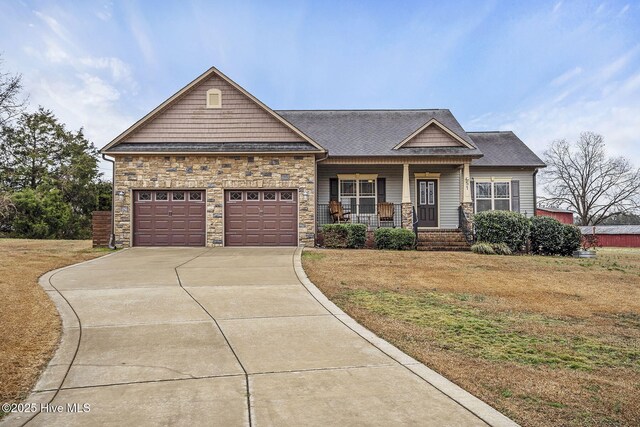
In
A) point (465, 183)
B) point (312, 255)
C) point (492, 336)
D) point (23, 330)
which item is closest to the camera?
point (23, 330)

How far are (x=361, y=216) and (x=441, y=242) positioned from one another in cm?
367

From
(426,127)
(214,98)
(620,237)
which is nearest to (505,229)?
(426,127)

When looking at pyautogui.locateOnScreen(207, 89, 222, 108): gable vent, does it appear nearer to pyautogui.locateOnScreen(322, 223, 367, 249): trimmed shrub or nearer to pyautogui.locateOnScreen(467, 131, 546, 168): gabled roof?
pyautogui.locateOnScreen(322, 223, 367, 249): trimmed shrub

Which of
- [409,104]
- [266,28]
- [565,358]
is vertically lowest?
[565,358]

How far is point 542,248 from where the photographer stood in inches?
612

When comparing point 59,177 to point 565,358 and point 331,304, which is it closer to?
point 331,304

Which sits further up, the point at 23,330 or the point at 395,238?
the point at 395,238

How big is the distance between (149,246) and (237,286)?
347 inches

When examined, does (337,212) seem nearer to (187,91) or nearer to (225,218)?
(225,218)

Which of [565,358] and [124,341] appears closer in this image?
[565,358]

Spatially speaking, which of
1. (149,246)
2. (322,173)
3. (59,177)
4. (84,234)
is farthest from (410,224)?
(59,177)

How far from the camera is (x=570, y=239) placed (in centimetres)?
1548

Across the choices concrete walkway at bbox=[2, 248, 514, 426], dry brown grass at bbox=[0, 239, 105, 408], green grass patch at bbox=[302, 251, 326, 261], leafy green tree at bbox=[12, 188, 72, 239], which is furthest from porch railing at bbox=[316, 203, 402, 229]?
leafy green tree at bbox=[12, 188, 72, 239]

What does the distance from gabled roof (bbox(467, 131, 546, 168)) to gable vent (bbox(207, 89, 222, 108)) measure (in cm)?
1133
